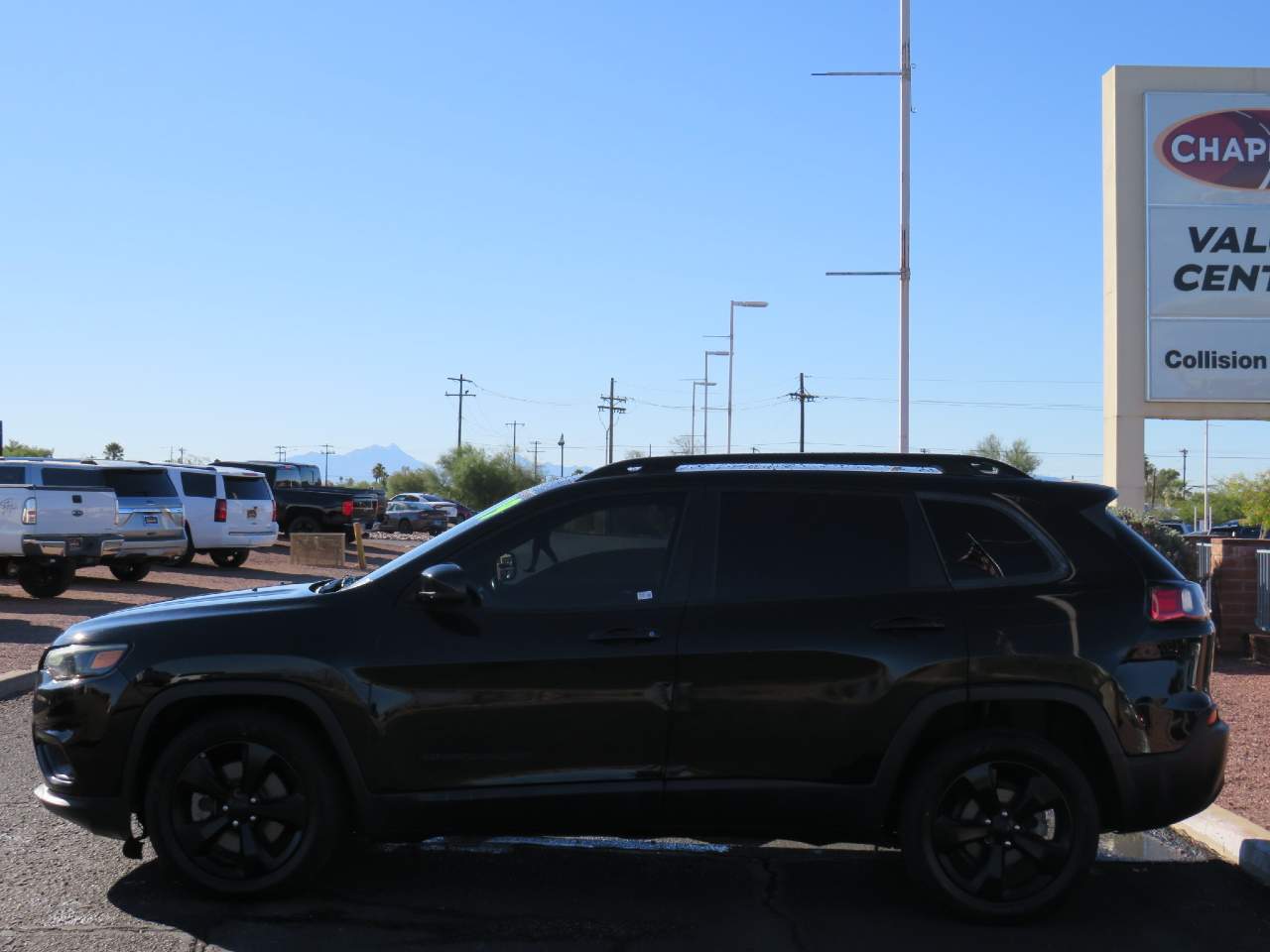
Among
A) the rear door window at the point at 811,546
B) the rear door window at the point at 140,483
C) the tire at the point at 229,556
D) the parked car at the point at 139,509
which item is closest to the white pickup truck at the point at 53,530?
the parked car at the point at 139,509

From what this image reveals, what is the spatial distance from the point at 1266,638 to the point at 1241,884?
8.41 m

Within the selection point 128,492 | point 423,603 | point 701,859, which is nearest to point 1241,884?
point 701,859

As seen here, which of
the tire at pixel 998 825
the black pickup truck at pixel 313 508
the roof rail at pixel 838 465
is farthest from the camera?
the black pickup truck at pixel 313 508

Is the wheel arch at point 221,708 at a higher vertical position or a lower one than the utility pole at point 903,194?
lower

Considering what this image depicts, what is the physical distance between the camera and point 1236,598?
572 inches

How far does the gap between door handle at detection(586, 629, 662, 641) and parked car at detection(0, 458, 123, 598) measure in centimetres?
1421

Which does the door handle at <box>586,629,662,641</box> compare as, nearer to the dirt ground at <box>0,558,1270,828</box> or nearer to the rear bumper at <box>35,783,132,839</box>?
the rear bumper at <box>35,783,132,839</box>

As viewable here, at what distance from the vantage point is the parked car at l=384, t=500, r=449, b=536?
185 feet

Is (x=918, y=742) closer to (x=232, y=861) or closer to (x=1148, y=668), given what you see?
(x=1148, y=668)

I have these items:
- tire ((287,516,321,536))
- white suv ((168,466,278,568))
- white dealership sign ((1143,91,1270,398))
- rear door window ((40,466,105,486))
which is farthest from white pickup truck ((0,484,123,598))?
tire ((287,516,321,536))

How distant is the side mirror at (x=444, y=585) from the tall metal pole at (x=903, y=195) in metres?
16.9

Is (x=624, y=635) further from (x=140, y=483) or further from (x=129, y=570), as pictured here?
(x=129, y=570)

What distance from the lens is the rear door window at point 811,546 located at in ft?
18.6

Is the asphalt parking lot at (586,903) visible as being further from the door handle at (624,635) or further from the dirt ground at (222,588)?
the dirt ground at (222,588)
